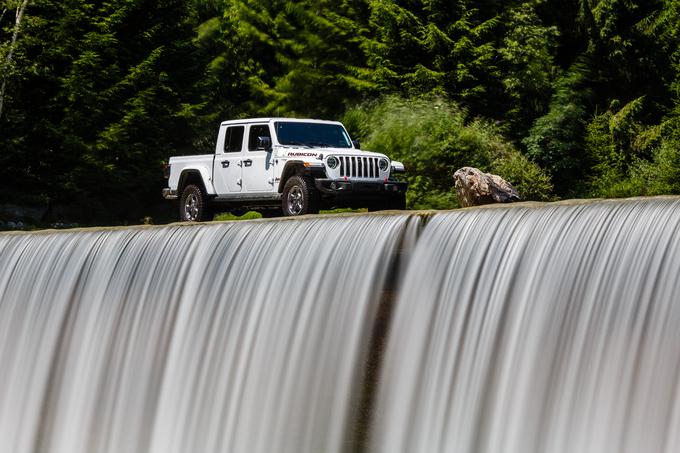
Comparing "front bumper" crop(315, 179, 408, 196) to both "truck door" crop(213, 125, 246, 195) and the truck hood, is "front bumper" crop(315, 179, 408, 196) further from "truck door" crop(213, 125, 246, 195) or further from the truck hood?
"truck door" crop(213, 125, 246, 195)

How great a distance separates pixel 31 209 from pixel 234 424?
24.1m

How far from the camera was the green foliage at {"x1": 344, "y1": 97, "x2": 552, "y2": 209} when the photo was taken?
95.0 feet

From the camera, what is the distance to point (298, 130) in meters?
21.1

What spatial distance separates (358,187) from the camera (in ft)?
65.2

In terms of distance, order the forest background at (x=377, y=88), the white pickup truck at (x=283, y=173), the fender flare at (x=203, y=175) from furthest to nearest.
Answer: the forest background at (x=377, y=88), the fender flare at (x=203, y=175), the white pickup truck at (x=283, y=173)

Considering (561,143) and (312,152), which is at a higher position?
(561,143)

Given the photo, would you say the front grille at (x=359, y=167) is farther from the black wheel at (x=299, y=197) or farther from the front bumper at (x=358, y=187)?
the black wheel at (x=299, y=197)

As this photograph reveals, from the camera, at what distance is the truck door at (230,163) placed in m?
21.4

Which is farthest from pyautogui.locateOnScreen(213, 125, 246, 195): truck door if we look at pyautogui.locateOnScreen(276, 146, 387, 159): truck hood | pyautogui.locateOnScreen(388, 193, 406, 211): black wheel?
pyautogui.locateOnScreen(388, 193, 406, 211): black wheel

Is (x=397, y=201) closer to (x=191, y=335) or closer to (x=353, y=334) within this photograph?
(x=191, y=335)

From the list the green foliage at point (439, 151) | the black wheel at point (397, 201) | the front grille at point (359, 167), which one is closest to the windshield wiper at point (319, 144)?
the front grille at point (359, 167)

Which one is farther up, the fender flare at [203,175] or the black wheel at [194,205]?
the fender flare at [203,175]

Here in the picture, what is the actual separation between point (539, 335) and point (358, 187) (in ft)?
30.5

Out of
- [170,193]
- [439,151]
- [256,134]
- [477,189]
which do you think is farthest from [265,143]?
[439,151]
